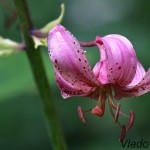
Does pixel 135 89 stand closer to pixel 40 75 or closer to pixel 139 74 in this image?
pixel 139 74

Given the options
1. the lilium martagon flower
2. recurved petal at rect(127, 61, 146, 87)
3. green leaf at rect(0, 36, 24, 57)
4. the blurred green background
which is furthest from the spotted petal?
the blurred green background

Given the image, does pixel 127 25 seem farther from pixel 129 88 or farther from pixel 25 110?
pixel 129 88

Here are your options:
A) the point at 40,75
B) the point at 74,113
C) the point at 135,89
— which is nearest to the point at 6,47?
the point at 40,75

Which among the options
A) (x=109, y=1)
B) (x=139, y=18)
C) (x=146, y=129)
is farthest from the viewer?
(x=109, y=1)

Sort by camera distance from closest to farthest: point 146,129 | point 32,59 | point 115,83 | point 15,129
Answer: point 115,83 < point 32,59 < point 146,129 < point 15,129

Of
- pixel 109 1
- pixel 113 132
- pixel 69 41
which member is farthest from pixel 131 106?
pixel 69 41

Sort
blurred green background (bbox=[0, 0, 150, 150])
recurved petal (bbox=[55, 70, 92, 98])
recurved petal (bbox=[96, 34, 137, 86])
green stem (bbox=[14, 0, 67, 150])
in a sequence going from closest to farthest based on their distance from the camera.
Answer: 1. recurved petal (bbox=[96, 34, 137, 86])
2. recurved petal (bbox=[55, 70, 92, 98])
3. green stem (bbox=[14, 0, 67, 150])
4. blurred green background (bbox=[0, 0, 150, 150])

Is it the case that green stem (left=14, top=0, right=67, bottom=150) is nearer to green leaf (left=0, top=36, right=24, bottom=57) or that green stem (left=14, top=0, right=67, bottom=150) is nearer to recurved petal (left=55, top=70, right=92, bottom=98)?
green leaf (left=0, top=36, right=24, bottom=57)
